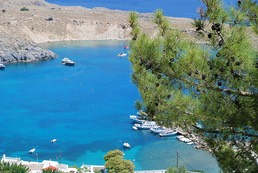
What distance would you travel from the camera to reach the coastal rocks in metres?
55.6

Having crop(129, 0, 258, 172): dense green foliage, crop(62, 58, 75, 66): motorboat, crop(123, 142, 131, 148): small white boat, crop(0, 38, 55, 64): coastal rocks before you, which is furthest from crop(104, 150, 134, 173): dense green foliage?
crop(0, 38, 55, 64): coastal rocks

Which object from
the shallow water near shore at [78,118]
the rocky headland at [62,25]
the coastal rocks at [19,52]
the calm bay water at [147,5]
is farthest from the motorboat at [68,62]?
the calm bay water at [147,5]

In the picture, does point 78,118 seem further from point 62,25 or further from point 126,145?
point 62,25

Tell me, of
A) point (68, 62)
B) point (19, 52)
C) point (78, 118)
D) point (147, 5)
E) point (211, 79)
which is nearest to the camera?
point (211, 79)

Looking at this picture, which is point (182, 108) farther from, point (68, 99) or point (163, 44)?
point (68, 99)

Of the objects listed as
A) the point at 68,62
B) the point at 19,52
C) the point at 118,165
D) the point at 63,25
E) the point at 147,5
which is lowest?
the point at 118,165

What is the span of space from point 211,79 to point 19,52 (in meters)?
53.5

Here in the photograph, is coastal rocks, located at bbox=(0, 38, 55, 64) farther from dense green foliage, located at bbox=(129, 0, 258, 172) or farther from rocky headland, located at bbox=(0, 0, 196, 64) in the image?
dense green foliage, located at bbox=(129, 0, 258, 172)

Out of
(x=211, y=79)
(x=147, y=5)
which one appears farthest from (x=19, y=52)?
(x=147, y=5)

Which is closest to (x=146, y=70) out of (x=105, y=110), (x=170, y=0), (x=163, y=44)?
(x=163, y=44)

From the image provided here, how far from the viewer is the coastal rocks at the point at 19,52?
55.6 meters

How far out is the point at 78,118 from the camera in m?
33.2

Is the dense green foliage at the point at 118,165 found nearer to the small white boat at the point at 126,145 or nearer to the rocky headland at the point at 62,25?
the small white boat at the point at 126,145

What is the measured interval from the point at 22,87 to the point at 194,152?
2244 centimetres
